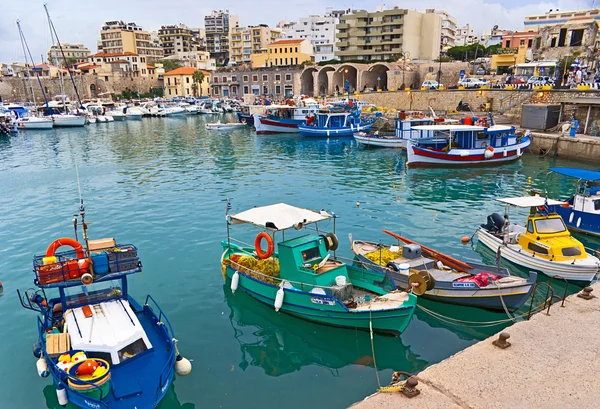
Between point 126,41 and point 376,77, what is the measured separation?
276 feet

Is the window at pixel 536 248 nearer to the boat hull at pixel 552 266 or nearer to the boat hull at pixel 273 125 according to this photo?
the boat hull at pixel 552 266

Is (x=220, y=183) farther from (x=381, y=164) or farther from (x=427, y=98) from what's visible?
(x=427, y=98)

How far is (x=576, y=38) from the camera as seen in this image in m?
66.1

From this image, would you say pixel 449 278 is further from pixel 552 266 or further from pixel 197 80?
pixel 197 80

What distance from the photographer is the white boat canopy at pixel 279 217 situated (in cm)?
1341

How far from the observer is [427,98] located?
2571 inches

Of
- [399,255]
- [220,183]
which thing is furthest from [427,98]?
[399,255]

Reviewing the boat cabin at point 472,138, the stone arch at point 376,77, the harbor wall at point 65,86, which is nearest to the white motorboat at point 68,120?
the harbor wall at point 65,86

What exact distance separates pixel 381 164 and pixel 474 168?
303 inches

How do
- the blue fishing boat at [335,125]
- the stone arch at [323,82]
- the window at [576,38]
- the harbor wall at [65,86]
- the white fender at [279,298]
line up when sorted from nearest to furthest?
the white fender at [279,298] → the blue fishing boat at [335,125] → the window at [576,38] → the stone arch at [323,82] → the harbor wall at [65,86]

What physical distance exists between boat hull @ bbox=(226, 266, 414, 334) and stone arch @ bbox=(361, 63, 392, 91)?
77.8 meters

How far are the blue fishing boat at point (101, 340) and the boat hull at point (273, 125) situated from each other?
50794 millimetres

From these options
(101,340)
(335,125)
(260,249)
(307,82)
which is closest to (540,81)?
(335,125)

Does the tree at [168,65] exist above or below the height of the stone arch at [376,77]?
above
